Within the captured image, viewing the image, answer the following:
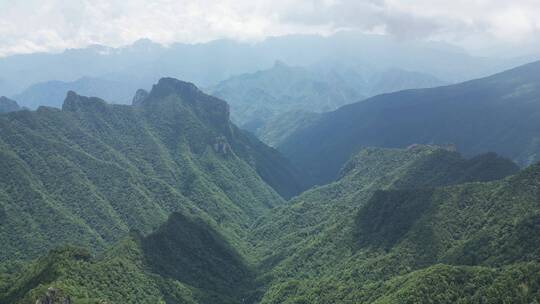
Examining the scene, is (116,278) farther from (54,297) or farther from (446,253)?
(446,253)

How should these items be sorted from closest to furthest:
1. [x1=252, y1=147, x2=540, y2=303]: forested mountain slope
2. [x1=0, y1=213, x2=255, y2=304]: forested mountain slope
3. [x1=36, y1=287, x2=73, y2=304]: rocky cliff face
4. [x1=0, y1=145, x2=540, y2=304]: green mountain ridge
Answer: [x1=36, y1=287, x2=73, y2=304]: rocky cliff face
[x1=252, y1=147, x2=540, y2=303]: forested mountain slope
[x1=0, y1=145, x2=540, y2=304]: green mountain ridge
[x1=0, y1=213, x2=255, y2=304]: forested mountain slope

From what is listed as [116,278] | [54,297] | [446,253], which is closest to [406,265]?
[446,253]

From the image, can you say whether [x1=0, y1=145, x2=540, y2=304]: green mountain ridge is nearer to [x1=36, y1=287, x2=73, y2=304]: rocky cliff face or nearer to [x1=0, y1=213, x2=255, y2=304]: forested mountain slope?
[x1=0, y1=213, x2=255, y2=304]: forested mountain slope

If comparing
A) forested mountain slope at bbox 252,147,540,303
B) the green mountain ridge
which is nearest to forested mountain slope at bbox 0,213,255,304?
the green mountain ridge

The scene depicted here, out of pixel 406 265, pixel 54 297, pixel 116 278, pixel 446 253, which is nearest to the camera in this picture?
pixel 54 297

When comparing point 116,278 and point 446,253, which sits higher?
point 446,253

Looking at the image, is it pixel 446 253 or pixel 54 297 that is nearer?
pixel 54 297

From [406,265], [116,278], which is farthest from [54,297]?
[406,265]

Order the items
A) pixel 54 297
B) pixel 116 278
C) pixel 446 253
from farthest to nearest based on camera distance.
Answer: pixel 116 278 → pixel 446 253 → pixel 54 297

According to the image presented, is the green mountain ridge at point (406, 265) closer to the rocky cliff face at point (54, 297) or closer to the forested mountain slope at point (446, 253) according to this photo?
the forested mountain slope at point (446, 253)

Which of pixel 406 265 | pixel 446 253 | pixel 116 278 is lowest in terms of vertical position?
pixel 116 278

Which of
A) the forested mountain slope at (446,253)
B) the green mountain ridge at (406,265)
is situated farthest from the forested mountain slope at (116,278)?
the forested mountain slope at (446,253)

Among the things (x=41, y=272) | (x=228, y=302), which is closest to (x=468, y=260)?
(x=228, y=302)
